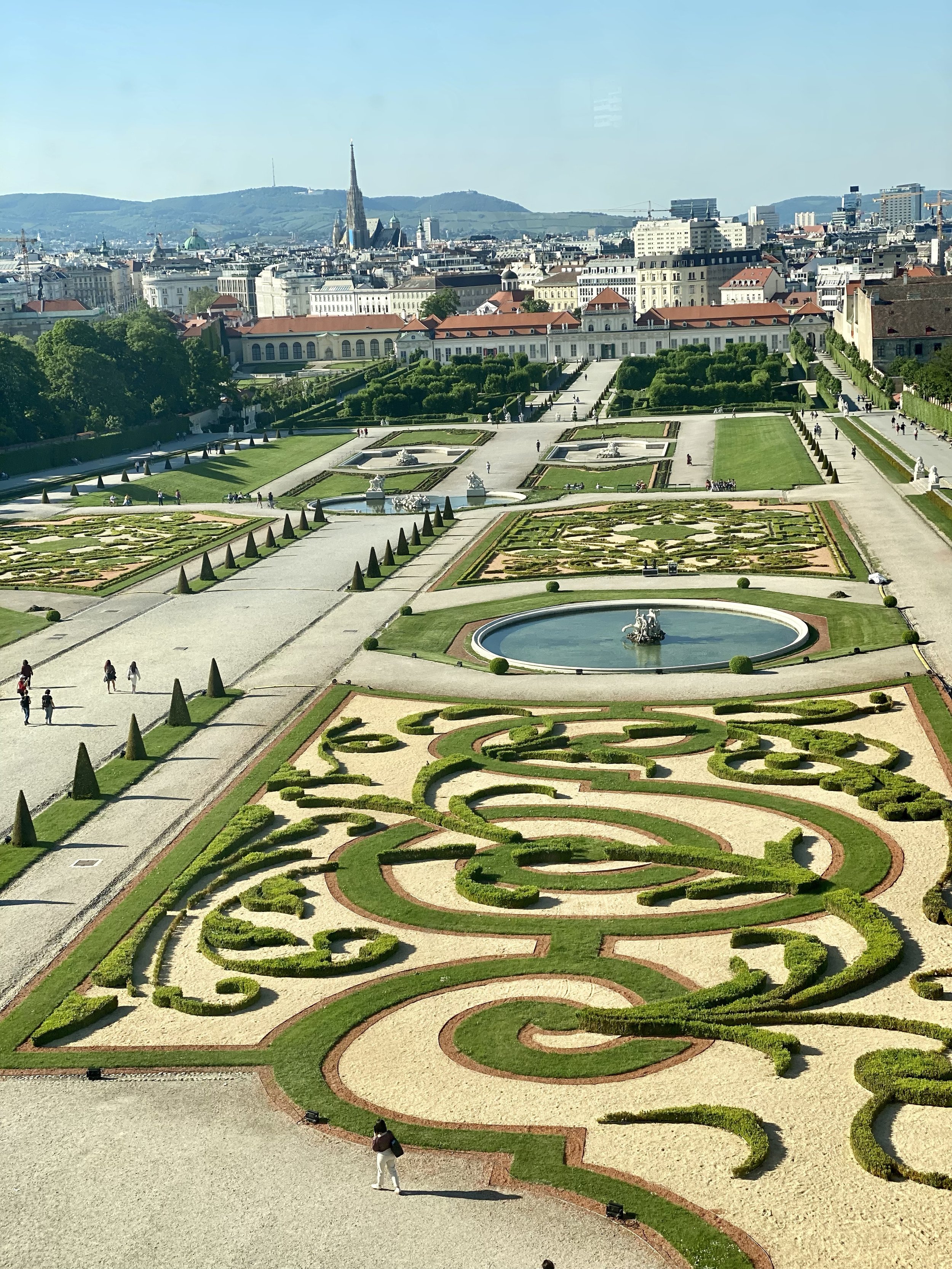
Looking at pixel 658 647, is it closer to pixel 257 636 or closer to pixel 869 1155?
pixel 257 636

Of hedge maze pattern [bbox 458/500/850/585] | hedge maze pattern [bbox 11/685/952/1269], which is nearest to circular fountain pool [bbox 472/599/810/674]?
hedge maze pattern [bbox 458/500/850/585]

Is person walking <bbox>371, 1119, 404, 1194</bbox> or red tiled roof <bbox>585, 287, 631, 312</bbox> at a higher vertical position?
red tiled roof <bbox>585, 287, 631, 312</bbox>

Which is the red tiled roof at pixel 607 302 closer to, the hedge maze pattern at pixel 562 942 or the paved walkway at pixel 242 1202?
the hedge maze pattern at pixel 562 942

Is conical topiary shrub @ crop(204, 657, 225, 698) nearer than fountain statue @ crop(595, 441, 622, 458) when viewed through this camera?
Yes

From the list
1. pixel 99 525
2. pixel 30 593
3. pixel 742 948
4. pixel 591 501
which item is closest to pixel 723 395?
pixel 591 501

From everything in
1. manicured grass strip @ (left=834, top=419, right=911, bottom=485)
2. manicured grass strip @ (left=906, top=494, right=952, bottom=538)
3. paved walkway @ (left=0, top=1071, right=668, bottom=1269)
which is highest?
manicured grass strip @ (left=834, top=419, right=911, bottom=485)

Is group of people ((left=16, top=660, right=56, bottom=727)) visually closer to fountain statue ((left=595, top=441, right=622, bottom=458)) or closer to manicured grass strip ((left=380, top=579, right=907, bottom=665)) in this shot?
manicured grass strip ((left=380, top=579, right=907, bottom=665))

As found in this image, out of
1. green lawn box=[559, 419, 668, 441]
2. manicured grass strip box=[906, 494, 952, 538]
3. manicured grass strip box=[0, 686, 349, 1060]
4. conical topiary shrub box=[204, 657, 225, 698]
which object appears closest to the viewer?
manicured grass strip box=[0, 686, 349, 1060]

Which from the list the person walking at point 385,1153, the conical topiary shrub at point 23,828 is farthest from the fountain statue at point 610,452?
the person walking at point 385,1153
